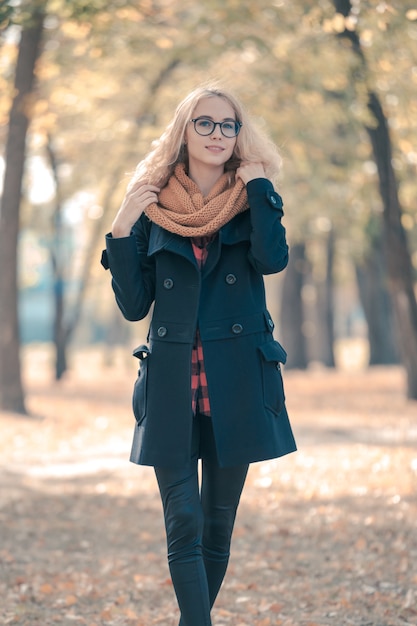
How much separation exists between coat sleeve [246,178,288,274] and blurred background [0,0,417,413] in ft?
14.7

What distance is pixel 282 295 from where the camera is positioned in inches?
1125

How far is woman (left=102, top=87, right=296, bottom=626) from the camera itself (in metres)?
4.25

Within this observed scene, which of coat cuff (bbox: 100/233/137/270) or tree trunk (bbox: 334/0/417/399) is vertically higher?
tree trunk (bbox: 334/0/417/399)

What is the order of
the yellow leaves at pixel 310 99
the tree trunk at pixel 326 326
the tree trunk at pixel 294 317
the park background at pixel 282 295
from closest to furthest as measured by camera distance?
the park background at pixel 282 295 → the yellow leaves at pixel 310 99 → the tree trunk at pixel 294 317 → the tree trunk at pixel 326 326

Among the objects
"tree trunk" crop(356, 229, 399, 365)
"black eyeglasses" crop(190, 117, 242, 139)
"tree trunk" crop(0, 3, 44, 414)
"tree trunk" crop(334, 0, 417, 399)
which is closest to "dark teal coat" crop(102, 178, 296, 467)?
"black eyeglasses" crop(190, 117, 242, 139)

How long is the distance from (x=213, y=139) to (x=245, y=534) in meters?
4.57

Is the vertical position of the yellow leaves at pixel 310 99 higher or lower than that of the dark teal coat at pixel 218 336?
higher

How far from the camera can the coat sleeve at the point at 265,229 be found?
4219mm

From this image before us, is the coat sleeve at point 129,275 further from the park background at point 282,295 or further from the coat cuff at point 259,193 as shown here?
the park background at point 282,295

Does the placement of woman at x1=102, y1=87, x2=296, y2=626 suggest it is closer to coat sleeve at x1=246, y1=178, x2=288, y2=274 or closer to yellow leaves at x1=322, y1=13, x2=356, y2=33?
coat sleeve at x1=246, y1=178, x2=288, y2=274

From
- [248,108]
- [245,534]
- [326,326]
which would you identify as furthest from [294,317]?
[245,534]

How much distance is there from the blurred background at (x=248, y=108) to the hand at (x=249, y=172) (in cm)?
436

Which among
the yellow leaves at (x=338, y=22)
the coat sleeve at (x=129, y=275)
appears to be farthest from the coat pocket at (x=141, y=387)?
the yellow leaves at (x=338, y=22)

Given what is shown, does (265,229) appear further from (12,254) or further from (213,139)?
(12,254)
